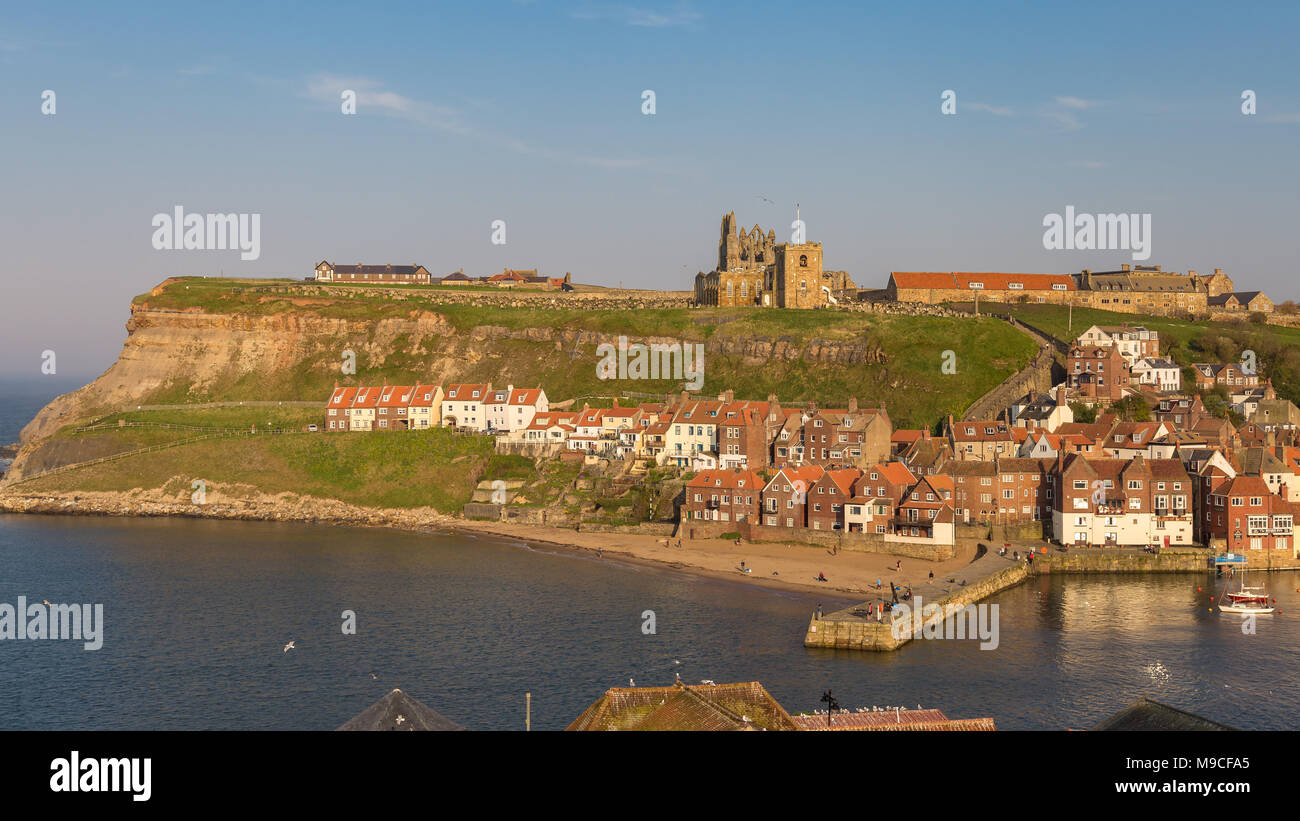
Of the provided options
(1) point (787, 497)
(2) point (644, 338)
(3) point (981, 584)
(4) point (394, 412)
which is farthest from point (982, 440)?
(4) point (394, 412)

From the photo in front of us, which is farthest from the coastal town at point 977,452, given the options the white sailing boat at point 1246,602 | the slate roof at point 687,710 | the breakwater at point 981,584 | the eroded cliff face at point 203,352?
the slate roof at point 687,710

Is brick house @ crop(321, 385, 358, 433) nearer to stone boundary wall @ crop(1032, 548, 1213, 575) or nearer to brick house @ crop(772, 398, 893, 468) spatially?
brick house @ crop(772, 398, 893, 468)

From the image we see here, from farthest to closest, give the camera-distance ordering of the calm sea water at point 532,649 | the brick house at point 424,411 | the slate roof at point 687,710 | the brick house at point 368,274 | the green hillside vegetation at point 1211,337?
the brick house at point 368,274 → the brick house at point 424,411 → the green hillside vegetation at point 1211,337 → the calm sea water at point 532,649 → the slate roof at point 687,710

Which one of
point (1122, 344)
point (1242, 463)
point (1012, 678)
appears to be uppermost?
point (1122, 344)

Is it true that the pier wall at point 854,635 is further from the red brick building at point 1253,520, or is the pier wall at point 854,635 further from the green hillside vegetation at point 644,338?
the green hillside vegetation at point 644,338

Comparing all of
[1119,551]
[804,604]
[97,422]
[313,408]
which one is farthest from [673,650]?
[97,422]
